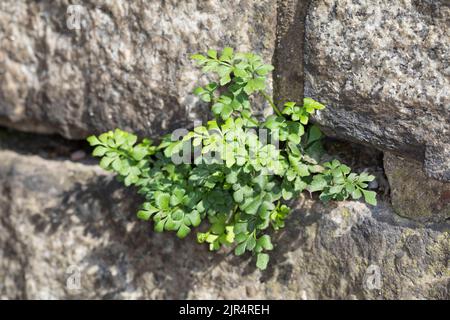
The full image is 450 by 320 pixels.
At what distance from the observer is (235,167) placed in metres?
2.19

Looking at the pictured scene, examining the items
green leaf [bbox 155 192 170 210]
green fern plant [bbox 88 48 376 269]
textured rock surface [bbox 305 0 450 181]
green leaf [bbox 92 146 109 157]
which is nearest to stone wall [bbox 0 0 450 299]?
textured rock surface [bbox 305 0 450 181]

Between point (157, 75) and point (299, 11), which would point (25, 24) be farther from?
point (299, 11)

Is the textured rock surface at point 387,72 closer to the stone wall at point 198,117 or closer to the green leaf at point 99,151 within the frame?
the stone wall at point 198,117

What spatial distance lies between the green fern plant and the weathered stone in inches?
4.6

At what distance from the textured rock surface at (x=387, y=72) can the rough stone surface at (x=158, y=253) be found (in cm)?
32

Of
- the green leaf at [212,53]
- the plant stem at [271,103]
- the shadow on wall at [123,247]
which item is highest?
the green leaf at [212,53]

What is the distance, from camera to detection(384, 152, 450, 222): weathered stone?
7.18 feet

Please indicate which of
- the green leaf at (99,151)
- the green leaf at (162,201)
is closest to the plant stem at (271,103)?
the green leaf at (162,201)

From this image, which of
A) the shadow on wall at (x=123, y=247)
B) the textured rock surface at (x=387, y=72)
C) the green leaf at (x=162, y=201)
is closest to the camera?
the textured rock surface at (x=387, y=72)

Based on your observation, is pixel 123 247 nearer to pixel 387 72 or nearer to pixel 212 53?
pixel 212 53

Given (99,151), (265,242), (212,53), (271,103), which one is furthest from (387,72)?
(99,151)

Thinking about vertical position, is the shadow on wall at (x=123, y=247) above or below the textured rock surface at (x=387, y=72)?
below

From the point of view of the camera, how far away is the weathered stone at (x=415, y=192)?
2189 mm

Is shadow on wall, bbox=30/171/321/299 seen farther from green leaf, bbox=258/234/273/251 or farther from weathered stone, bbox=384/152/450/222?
weathered stone, bbox=384/152/450/222
